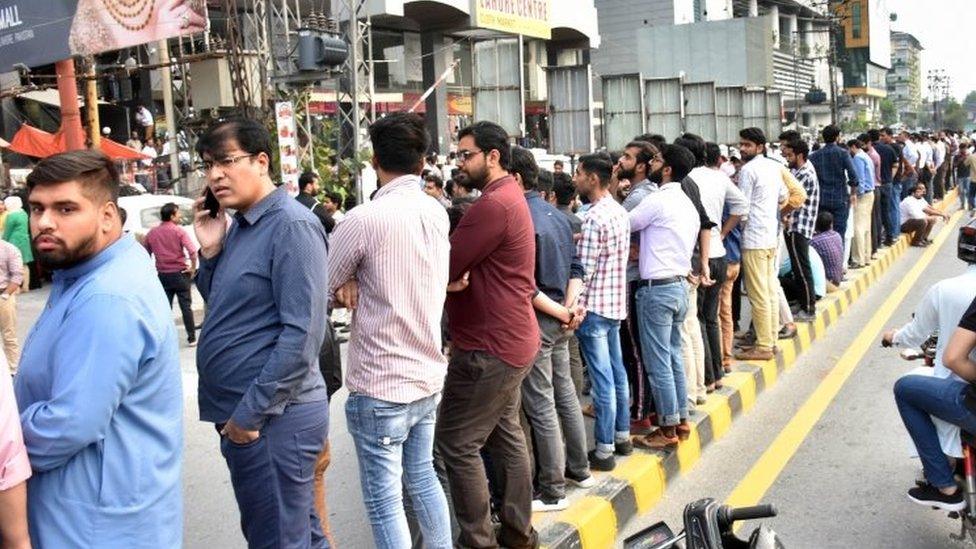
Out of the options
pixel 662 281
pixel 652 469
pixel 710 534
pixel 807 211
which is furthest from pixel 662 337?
pixel 807 211

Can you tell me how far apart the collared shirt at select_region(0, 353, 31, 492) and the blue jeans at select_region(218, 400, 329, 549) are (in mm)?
866

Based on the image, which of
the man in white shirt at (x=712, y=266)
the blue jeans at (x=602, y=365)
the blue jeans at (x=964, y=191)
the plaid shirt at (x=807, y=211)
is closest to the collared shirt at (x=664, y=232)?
the blue jeans at (x=602, y=365)

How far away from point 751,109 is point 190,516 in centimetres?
1964

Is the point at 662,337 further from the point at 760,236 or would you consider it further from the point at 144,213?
the point at 144,213

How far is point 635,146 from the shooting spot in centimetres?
541

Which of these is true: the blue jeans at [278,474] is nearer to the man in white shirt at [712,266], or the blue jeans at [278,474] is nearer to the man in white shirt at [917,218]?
the man in white shirt at [712,266]

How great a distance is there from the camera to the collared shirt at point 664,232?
519 cm

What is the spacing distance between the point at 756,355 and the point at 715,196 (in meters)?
1.67

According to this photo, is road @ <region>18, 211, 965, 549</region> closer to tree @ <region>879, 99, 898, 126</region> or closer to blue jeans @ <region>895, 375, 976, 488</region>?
blue jeans @ <region>895, 375, 976, 488</region>

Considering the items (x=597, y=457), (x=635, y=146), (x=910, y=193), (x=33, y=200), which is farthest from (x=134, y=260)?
(x=910, y=193)

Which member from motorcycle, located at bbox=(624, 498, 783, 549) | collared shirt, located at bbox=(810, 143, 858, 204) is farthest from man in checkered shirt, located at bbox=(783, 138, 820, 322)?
motorcycle, located at bbox=(624, 498, 783, 549)

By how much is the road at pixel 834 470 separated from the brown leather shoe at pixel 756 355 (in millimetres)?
221

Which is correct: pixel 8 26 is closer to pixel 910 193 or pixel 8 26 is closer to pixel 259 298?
pixel 259 298

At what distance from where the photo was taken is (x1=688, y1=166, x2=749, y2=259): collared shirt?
6.35m
